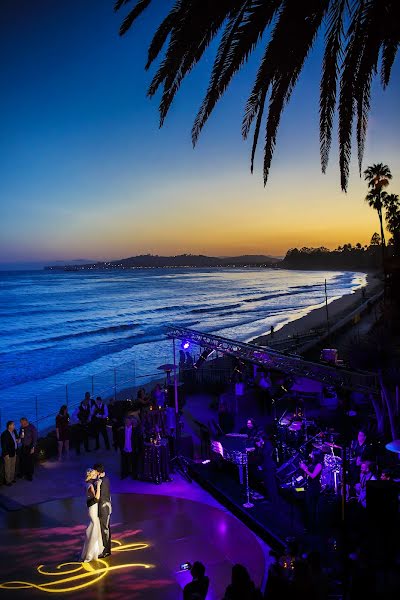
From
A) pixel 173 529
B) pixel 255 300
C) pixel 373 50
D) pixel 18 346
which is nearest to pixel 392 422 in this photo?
pixel 173 529

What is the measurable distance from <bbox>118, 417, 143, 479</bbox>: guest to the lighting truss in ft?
12.4

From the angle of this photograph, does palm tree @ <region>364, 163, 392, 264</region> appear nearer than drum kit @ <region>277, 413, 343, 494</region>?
No

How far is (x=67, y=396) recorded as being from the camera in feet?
83.5

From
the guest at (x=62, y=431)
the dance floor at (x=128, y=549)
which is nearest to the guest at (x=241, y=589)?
the dance floor at (x=128, y=549)

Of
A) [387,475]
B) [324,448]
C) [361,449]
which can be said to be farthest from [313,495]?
[324,448]

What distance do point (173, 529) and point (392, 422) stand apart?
5.10m

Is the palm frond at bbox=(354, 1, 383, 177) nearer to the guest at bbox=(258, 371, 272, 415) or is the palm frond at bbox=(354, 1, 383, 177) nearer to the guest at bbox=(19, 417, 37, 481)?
the guest at bbox=(19, 417, 37, 481)

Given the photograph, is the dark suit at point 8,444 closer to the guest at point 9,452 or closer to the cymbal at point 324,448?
the guest at point 9,452

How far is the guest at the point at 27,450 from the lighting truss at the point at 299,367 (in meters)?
6.05

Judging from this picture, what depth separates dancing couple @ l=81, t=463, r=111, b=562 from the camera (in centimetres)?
867

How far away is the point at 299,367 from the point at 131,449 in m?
4.92

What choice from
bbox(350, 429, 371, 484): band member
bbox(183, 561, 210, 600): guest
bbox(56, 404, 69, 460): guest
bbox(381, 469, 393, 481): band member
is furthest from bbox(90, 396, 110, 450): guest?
bbox(183, 561, 210, 600): guest

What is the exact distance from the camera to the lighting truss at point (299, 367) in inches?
404

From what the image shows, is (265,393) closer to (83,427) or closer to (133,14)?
(83,427)
